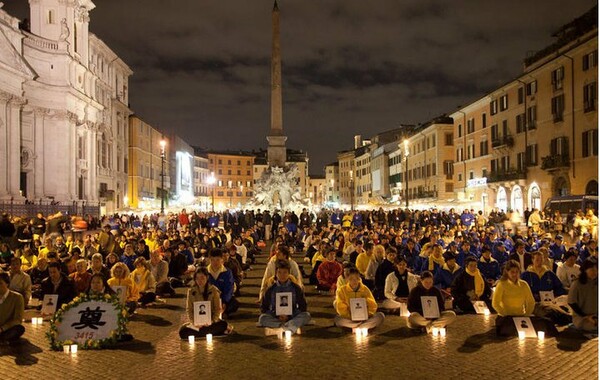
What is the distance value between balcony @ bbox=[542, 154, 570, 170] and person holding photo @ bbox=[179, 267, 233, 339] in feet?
106

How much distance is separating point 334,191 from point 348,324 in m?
129

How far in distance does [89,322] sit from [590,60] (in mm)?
32630

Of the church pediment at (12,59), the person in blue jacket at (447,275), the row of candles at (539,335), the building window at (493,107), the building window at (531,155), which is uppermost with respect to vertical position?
the church pediment at (12,59)

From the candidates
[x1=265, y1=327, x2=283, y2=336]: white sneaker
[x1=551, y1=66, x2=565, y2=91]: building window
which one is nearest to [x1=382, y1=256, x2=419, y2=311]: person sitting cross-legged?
[x1=265, y1=327, x2=283, y2=336]: white sneaker

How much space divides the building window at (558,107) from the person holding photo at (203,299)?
33.4 metres

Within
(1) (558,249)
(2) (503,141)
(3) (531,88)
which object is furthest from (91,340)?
(2) (503,141)

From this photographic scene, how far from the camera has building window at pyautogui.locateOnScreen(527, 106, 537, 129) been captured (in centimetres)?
4184

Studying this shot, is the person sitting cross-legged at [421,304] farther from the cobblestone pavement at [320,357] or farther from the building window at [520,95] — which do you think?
the building window at [520,95]

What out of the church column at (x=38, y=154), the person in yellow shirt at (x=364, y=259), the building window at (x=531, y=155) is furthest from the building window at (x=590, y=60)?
the church column at (x=38, y=154)

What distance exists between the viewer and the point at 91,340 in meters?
9.28

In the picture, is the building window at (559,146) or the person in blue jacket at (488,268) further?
the building window at (559,146)

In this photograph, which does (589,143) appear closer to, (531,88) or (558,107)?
(558,107)

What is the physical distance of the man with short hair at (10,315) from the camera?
31.2 ft

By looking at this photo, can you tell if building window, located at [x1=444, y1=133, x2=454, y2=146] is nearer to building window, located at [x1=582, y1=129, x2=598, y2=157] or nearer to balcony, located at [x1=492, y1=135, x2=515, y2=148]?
balcony, located at [x1=492, y1=135, x2=515, y2=148]
